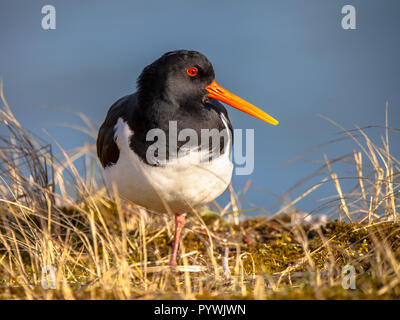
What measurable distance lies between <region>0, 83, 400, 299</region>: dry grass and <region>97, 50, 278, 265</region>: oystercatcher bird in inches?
14.5

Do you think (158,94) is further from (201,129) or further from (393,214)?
(393,214)

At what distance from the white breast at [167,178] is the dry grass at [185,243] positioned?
30 centimetres

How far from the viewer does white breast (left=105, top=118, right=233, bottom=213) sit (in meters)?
3.66


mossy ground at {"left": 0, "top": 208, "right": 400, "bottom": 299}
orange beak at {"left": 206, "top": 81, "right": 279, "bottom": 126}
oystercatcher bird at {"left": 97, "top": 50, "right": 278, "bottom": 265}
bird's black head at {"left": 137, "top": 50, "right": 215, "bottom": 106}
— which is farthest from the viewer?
orange beak at {"left": 206, "top": 81, "right": 279, "bottom": 126}

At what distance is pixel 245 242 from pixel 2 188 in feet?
7.86

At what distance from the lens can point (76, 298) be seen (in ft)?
7.35

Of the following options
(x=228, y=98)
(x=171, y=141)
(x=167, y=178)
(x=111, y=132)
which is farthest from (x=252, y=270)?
(x=111, y=132)

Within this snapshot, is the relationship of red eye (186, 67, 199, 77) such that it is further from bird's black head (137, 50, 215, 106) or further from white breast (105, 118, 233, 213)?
white breast (105, 118, 233, 213)

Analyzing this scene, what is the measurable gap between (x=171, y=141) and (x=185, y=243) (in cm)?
151

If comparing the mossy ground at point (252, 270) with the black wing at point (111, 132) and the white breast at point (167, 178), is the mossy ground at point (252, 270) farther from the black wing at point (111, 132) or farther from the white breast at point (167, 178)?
the black wing at point (111, 132)

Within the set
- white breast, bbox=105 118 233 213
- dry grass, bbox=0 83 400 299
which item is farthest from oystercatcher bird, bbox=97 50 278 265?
dry grass, bbox=0 83 400 299

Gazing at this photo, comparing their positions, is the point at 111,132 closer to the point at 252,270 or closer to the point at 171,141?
the point at 171,141

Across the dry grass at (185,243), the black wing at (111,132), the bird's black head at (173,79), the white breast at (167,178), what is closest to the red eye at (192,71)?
the bird's black head at (173,79)
